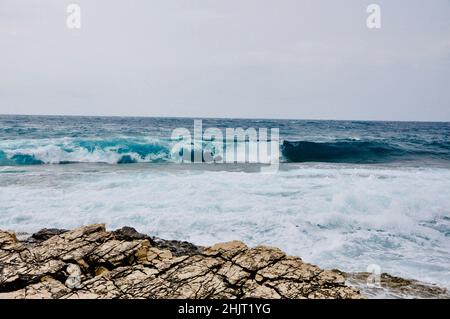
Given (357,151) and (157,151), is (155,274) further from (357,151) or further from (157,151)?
(357,151)

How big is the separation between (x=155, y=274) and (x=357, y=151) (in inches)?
935

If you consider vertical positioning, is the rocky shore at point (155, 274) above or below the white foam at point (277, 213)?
above

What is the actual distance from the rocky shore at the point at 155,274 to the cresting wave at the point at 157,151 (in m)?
16.7

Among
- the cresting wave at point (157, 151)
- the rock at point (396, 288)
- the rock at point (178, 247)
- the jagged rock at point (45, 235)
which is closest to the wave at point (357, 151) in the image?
the cresting wave at point (157, 151)

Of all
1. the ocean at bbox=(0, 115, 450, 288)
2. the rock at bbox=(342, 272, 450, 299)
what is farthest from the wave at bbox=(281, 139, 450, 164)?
the rock at bbox=(342, 272, 450, 299)

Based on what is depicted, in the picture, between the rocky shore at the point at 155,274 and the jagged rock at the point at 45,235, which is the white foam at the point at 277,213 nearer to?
the jagged rock at the point at 45,235

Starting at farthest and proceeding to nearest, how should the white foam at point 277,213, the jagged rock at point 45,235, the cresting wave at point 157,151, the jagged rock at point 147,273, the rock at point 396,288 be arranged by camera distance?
the cresting wave at point 157,151 < the white foam at point 277,213 < the jagged rock at point 45,235 < the rock at point 396,288 < the jagged rock at point 147,273

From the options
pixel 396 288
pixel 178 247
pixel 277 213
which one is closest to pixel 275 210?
pixel 277 213

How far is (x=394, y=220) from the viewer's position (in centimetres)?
768

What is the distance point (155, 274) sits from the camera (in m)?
3.85

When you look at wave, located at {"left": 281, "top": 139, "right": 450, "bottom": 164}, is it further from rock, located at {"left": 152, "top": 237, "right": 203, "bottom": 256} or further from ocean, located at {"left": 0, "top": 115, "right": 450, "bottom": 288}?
rock, located at {"left": 152, "top": 237, "right": 203, "bottom": 256}

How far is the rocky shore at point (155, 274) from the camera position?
3.51 m
